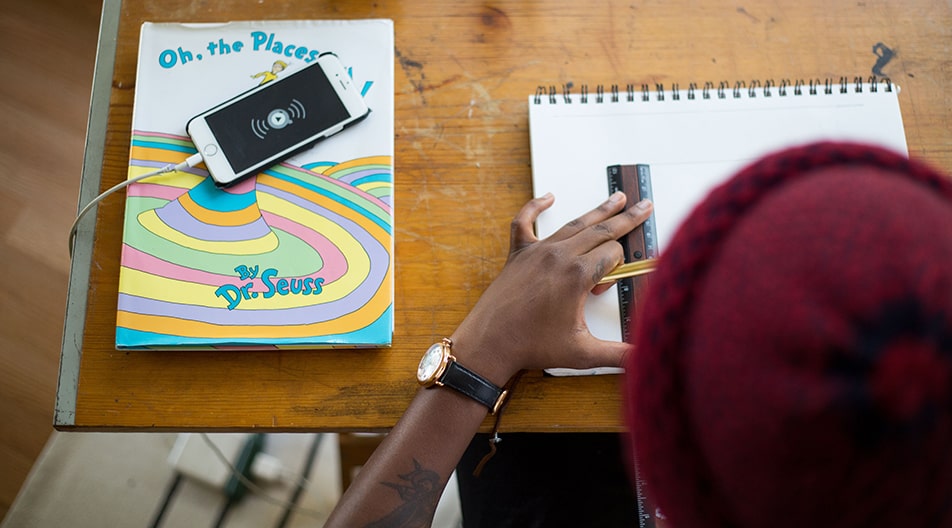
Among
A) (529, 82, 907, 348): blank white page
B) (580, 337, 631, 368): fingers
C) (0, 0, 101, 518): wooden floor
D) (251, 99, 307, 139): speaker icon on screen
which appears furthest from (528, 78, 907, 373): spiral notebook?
(0, 0, 101, 518): wooden floor

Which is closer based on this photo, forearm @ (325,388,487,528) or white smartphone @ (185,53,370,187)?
forearm @ (325,388,487,528)

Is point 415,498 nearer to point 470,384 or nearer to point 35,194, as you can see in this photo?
point 470,384

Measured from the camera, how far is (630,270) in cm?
67

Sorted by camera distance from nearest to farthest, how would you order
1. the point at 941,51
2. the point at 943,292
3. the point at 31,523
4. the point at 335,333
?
the point at 943,292 → the point at 335,333 → the point at 941,51 → the point at 31,523

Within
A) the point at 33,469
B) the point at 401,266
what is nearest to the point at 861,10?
the point at 401,266

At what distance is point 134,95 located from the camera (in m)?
0.77

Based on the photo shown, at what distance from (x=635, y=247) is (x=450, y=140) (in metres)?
0.23

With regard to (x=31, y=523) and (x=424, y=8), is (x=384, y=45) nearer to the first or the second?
(x=424, y=8)

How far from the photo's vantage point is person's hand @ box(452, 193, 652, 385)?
649mm

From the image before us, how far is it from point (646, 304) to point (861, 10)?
635 millimetres

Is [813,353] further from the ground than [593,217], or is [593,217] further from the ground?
[593,217]

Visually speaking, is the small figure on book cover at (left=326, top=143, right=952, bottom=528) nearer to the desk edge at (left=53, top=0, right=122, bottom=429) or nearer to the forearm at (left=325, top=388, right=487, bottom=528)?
the forearm at (left=325, top=388, right=487, bottom=528)

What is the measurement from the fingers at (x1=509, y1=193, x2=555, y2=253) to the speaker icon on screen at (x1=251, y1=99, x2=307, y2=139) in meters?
0.25

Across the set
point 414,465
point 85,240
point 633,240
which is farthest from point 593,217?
point 85,240
